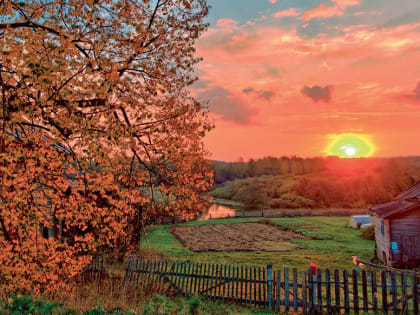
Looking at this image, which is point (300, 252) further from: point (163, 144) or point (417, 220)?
point (163, 144)

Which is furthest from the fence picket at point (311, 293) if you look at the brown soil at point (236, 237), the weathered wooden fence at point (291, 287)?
the brown soil at point (236, 237)

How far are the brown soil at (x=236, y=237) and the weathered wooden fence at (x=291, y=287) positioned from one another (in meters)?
13.2

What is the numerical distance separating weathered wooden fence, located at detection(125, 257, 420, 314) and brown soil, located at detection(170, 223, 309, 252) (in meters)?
13.2

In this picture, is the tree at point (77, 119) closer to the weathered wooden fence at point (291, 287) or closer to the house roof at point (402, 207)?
the weathered wooden fence at point (291, 287)

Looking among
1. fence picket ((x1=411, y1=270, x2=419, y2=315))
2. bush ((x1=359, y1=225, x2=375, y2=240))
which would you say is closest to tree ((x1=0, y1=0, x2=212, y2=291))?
fence picket ((x1=411, y1=270, x2=419, y2=315))

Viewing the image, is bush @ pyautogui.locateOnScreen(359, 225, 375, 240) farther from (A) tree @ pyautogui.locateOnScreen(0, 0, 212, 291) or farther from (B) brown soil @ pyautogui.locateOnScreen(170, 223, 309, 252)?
(A) tree @ pyautogui.locateOnScreen(0, 0, 212, 291)

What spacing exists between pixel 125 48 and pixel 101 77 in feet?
7.82

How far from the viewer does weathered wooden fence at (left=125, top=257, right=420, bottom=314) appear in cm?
1015

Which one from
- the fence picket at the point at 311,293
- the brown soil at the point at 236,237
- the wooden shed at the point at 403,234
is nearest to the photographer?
the fence picket at the point at 311,293

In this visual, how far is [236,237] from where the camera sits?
33031mm

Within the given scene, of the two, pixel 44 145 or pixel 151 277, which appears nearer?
pixel 44 145

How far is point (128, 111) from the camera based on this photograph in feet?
29.7

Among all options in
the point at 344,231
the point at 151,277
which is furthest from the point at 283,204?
the point at 151,277

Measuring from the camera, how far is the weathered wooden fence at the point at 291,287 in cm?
1015
